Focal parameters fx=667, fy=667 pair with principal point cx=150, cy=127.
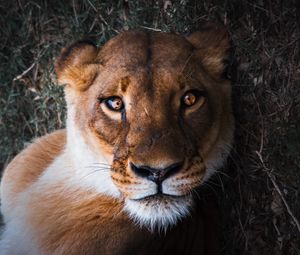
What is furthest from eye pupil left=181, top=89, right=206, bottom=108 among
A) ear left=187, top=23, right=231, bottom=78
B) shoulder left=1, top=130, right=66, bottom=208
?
shoulder left=1, top=130, right=66, bottom=208

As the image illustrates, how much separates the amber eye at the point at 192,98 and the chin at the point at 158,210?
0.38 m

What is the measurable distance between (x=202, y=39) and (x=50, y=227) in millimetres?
1116

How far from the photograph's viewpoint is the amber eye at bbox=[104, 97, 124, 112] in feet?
8.98

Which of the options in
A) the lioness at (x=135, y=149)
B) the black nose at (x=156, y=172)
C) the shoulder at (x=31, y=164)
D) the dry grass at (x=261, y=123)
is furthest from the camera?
the shoulder at (x=31, y=164)

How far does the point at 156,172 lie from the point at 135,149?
0.49ft

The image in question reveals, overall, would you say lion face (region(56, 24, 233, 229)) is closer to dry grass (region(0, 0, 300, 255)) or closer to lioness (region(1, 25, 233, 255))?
lioness (region(1, 25, 233, 255))

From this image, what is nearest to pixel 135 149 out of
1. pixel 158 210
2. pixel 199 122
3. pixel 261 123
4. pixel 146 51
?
pixel 158 210

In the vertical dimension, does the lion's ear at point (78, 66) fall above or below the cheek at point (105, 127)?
above

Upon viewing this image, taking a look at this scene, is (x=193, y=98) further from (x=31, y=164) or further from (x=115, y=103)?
(x=31, y=164)

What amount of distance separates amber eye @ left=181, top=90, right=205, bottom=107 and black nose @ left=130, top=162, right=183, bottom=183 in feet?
1.13

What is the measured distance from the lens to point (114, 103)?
2760 mm

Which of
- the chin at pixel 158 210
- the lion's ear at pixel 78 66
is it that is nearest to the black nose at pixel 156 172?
the chin at pixel 158 210

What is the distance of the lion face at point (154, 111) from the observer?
8.22ft

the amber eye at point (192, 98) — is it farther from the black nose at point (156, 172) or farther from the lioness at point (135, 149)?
the black nose at point (156, 172)
